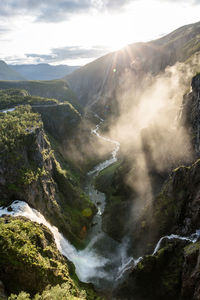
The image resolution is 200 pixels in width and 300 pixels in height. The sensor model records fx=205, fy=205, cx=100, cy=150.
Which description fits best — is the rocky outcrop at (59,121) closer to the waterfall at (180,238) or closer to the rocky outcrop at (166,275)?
the waterfall at (180,238)

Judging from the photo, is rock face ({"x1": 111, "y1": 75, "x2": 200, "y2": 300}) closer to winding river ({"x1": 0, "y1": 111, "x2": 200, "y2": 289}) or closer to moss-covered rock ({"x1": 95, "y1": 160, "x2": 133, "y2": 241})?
winding river ({"x1": 0, "y1": 111, "x2": 200, "y2": 289})

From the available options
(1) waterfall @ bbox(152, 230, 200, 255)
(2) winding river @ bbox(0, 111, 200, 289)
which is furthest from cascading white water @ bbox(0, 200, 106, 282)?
(1) waterfall @ bbox(152, 230, 200, 255)

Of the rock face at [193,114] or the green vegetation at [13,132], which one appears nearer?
the rock face at [193,114]

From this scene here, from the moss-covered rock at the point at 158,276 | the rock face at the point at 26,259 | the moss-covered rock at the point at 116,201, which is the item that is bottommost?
the moss-covered rock at the point at 158,276

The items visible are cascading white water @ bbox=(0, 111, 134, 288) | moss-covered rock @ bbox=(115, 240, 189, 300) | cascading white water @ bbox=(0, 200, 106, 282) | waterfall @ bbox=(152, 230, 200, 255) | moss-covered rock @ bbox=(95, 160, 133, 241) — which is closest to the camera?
moss-covered rock @ bbox=(115, 240, 189, 300)

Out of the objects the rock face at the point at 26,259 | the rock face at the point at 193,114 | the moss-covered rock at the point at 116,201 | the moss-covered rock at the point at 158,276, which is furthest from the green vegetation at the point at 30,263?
the rock face at the point at 193,114


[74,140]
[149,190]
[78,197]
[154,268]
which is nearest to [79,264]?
[154,268]

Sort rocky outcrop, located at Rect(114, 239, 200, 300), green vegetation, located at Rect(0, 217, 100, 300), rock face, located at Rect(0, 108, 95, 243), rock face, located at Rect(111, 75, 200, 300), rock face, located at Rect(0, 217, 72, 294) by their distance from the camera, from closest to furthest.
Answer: green vegetation, located at Rect(0, 217, 100, 300), rock face, located at Rect(0, 217, 72, 294), rocky outcrop, located at Rect(114, 239, 200, 300), rock face, located at Rect(111, 75, 200, 300), rock face, located at Rect(0, 108, 95, 243)

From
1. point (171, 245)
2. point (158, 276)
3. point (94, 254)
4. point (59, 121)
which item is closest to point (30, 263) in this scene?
point (94, 254)

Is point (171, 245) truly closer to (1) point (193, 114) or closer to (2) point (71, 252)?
(2) point (71, 252)
